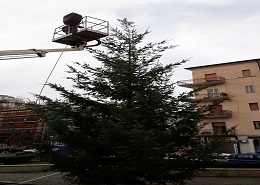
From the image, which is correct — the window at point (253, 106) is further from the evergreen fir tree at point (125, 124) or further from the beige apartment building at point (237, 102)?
the evergreen fir tree at point (125, 124)

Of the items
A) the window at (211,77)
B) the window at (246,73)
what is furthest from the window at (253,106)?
the window at (211,77)

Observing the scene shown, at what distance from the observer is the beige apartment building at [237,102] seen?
101ft

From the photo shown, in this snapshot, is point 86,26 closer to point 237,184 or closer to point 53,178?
point 53,178

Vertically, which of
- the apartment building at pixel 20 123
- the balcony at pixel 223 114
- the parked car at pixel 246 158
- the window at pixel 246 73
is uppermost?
the window at pixel 246 73

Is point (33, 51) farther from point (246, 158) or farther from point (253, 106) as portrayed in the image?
point (253, 106)

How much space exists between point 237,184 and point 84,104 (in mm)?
7548

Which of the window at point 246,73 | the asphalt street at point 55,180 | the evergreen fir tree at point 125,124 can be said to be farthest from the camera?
the window at point 246,73

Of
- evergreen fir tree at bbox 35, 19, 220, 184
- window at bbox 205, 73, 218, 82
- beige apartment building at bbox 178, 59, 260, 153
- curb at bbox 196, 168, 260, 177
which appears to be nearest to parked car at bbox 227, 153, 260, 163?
curb at bbox 196, 168, 260, 177

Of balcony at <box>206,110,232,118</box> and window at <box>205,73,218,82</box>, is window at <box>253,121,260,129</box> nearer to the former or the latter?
balcony at <box>206,110,232,118</box>

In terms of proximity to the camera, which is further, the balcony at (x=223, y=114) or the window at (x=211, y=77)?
the window at (x=211, y=77)

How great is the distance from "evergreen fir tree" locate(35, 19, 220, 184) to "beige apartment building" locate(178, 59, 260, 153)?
23.8m

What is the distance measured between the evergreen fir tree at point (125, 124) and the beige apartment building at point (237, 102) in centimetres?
2377

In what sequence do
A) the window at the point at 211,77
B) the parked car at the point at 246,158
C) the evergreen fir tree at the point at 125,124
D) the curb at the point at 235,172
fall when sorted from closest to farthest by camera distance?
the evergreen fir tree at the point at 125,124, the curb at the point at 235,172, the parked car at the point at 246,158, the window at the point at 211,77

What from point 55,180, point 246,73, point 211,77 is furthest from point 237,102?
point 55,180
